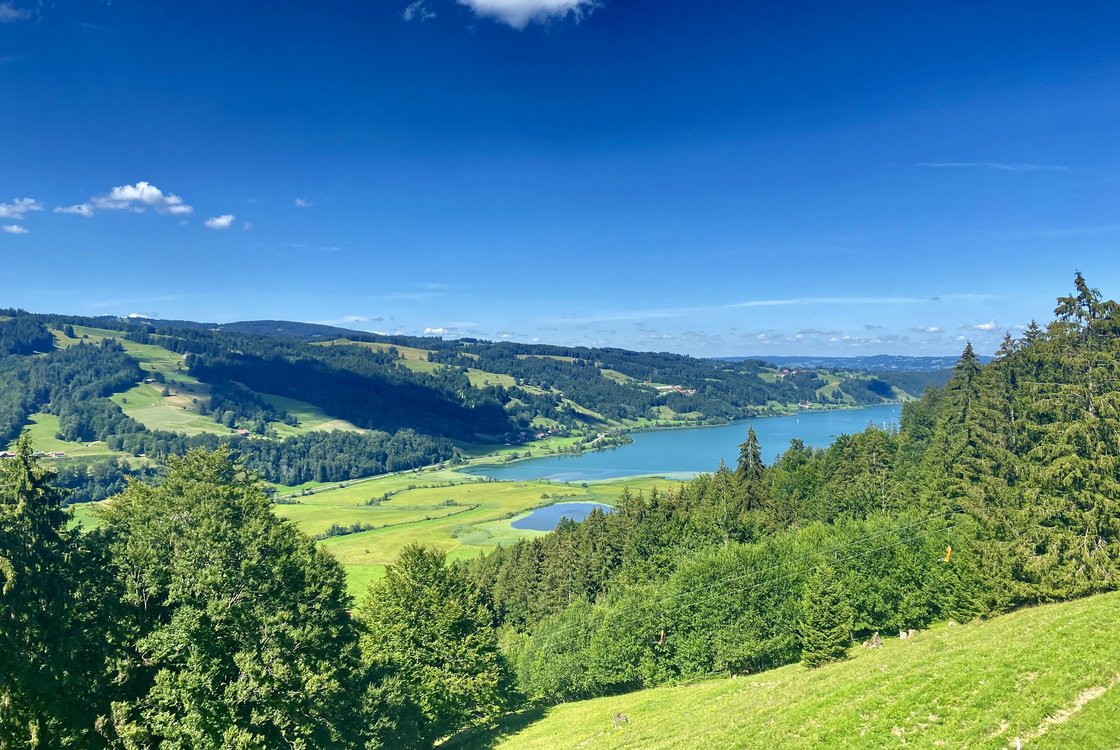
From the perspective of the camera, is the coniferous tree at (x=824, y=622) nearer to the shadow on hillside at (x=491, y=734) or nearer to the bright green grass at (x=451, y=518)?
the shadow on hillside at (x=491, y=734)

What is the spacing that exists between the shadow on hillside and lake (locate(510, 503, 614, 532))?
297ft

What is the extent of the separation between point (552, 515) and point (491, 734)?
116 meters

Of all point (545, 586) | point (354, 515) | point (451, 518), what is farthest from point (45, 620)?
point (354, 515)

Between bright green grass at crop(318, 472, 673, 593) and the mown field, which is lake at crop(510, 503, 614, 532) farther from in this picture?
bright green grass at crop(318, 472, 673, 593)

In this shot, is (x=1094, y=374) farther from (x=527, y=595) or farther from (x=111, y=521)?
(x=527, y=595)

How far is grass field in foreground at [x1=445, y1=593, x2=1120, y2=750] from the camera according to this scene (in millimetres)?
15820

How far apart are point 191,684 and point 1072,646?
29.1 m

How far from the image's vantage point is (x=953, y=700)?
18031 millimetres

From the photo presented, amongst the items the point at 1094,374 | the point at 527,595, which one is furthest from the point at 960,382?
the point at 527,595

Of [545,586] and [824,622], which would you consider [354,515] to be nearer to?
[545,586]

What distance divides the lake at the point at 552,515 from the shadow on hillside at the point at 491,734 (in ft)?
297

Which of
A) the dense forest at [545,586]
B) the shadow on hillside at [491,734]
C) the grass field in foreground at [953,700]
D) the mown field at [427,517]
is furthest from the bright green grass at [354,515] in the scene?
the grass field in foreground at [953,700]

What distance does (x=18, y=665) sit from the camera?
1858cm

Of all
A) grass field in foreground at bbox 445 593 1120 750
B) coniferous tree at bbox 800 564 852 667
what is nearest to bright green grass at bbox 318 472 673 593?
coniferous tree at bbox 800 564 852 667
